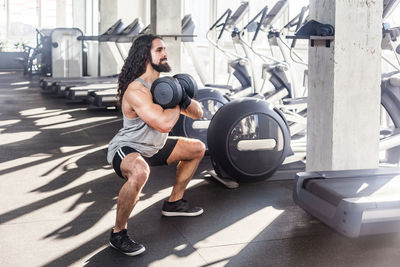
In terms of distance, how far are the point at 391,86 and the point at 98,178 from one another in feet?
7.95

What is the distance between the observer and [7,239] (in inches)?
108

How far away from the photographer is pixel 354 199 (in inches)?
96.1

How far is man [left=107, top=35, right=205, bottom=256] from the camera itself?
2604 mm

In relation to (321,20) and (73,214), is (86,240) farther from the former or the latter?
(321,20)

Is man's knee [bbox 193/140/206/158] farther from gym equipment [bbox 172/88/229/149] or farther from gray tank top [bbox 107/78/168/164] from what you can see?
gym equipment [bbox 172/88/229/149]

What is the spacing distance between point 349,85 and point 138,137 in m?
1.22

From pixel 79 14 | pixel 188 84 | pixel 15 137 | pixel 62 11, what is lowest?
pixel 15 137

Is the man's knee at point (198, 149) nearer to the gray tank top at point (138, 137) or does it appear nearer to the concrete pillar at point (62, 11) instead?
the gray tank top at point (138, 137)

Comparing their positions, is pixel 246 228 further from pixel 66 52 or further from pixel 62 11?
pixel 62 11

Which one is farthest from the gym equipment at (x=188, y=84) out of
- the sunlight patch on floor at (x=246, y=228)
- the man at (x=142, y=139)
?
the sunlight patch on floor at (x=246, y=228)

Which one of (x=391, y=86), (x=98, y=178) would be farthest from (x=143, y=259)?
(x=391, y=86)

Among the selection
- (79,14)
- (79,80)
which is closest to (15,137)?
(79,80)

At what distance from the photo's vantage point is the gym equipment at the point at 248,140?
3775 millimetres

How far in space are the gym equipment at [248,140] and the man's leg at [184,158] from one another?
2.32 ft
